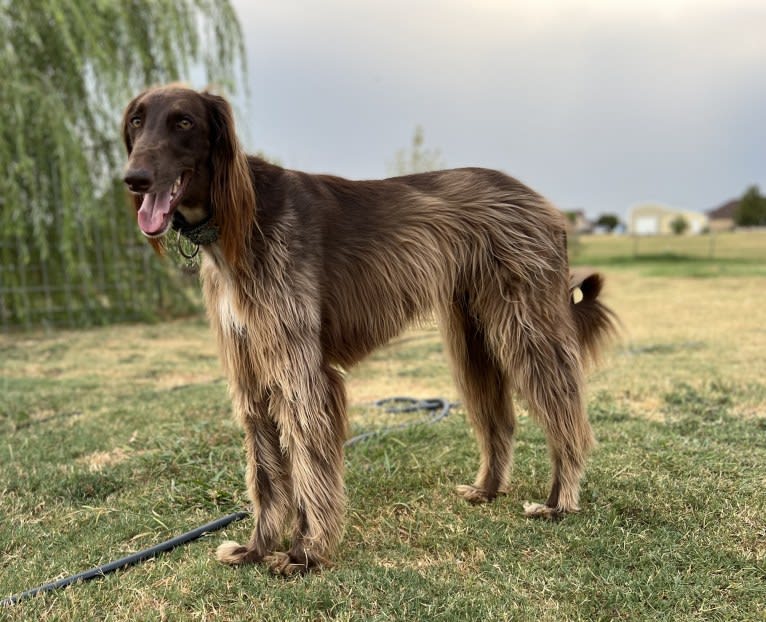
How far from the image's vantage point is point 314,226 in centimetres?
273

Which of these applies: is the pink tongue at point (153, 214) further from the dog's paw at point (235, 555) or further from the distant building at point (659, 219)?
the distant building at point (659, 219)

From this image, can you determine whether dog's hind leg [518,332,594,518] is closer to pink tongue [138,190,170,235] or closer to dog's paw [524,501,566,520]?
dog's paw [524,501,566,520]

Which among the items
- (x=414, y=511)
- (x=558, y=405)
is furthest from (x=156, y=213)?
(x=558, y=405)

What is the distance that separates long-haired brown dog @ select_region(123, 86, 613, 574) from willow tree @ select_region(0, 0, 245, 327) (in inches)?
296

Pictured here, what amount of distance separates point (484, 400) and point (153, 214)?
6.56ft

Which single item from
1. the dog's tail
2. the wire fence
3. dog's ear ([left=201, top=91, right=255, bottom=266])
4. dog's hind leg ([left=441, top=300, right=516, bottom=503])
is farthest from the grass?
dog's ear ([left=201, top=91, right=255, bottom=266])

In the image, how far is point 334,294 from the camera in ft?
9.12

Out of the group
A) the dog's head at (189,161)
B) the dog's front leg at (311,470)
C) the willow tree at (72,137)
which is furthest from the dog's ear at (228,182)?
the willow tree at (72,137)

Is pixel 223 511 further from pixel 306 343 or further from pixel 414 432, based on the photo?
pixel 414 432

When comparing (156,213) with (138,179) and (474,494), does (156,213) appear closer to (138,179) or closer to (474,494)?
(138,179)

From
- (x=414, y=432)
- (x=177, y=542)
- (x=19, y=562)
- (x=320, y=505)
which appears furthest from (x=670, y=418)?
(x=19, y=562)

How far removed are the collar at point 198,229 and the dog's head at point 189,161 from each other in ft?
0.06

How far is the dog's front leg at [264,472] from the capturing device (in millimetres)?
2824

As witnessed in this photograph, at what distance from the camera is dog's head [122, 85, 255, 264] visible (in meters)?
2.33
